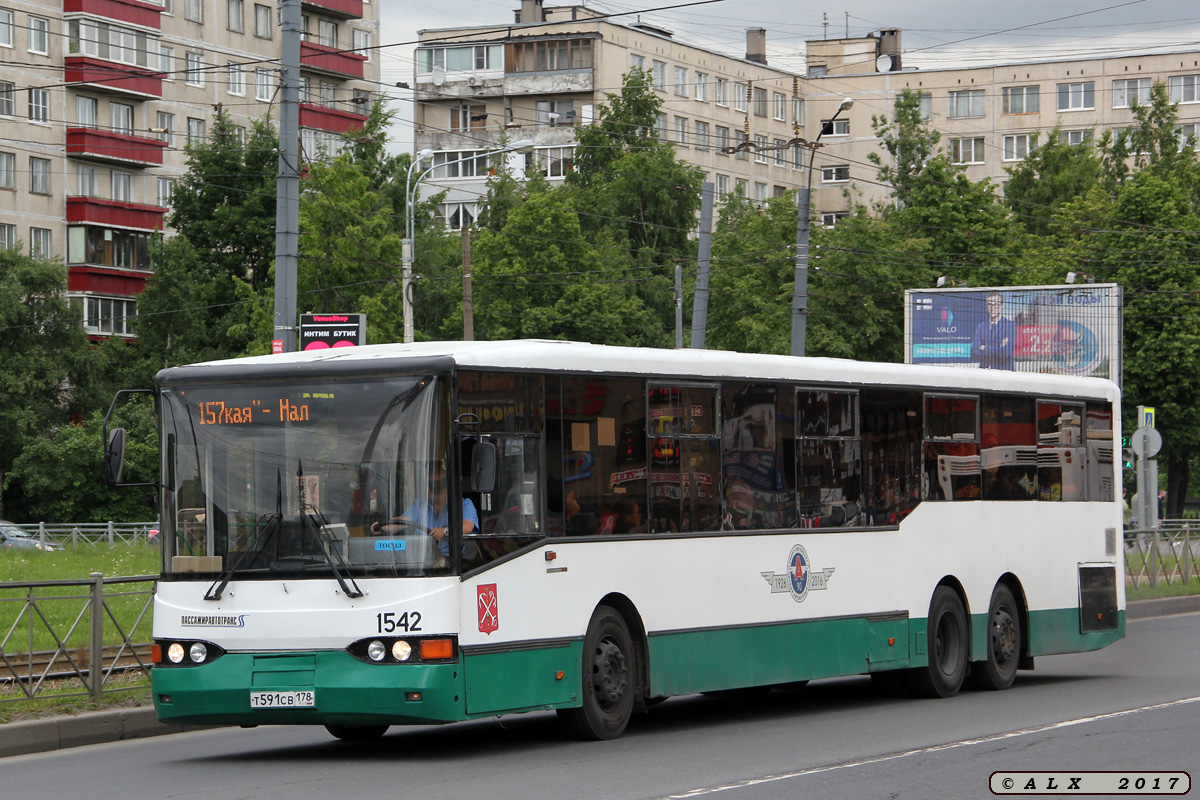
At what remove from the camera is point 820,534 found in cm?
1545

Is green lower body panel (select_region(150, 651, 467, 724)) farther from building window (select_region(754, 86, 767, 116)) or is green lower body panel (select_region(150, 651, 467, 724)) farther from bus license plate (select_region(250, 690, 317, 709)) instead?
building window (select_region(754, 86, 767, 116))

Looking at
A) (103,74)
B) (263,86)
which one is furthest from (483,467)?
(263,86)

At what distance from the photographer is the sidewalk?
43.0ft

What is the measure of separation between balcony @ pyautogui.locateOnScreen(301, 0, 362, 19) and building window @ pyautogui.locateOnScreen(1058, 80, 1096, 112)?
41.5 meters

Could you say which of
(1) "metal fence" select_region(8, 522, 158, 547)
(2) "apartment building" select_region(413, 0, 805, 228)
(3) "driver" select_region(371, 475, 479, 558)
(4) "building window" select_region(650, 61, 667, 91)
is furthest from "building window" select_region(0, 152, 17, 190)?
(3) "driver" select_region(371, 475, 479, 558)

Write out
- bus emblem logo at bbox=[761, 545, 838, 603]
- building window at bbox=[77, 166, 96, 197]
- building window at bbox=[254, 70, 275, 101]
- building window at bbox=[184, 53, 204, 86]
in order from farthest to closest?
building window at bbox=[254, 70, 275, 101]
building window at bbox=[184, 53, 204, 86]
building window at bbox=[77, 166, 96, 197]
bus emblem logo at bbox=[761, 545, 838, 603]

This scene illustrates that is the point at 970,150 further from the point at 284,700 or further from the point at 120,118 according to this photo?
the point at 284,700

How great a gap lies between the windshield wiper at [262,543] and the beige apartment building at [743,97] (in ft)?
231

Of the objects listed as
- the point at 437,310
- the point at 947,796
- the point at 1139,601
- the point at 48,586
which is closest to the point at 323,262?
the point at 437,310

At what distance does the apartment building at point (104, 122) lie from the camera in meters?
66.9

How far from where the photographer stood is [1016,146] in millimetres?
102938

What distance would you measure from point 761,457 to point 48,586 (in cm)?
577

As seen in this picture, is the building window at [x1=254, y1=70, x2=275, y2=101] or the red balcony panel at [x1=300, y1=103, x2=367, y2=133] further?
the building window at [x1=254, y1=70, x2=275, y2=101]

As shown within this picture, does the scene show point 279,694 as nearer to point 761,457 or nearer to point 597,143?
point 761,457
